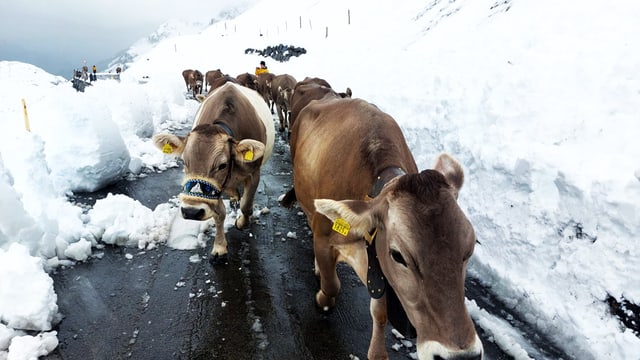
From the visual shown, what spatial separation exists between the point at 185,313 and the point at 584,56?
6671 mm

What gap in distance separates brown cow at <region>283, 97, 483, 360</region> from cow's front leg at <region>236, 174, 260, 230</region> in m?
2.00

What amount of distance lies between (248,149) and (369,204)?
2.39 m

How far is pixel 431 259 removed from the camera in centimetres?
182

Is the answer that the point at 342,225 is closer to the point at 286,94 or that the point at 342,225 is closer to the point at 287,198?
the point at 287,198

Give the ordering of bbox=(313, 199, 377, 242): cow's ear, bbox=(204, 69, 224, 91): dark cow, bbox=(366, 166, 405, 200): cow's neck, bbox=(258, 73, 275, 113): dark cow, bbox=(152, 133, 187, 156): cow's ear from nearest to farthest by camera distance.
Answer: bbox=(313, 199, 377, 242): cow's ear → bbox=(366, 166, 405, 200): cow's neck → bbox=(152, 133, 187, 156): cow's ear → bbox=(258, 73, 275, 113): dark cow → bbox=(204, 69, 224, 91): dark cow

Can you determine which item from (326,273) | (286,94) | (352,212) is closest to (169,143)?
(326,273)

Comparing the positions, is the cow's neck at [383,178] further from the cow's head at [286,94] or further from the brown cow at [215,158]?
the cow's head at [286,94]

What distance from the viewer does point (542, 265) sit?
3.68 metres

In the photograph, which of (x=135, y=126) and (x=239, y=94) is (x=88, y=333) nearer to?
(x=239, y=94)

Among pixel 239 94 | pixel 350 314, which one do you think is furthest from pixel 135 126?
pixel 350 314

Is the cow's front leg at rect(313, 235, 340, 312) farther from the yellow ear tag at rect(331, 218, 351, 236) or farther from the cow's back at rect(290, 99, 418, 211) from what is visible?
the yellow ear tag at rect(331, 218, 351, 236)

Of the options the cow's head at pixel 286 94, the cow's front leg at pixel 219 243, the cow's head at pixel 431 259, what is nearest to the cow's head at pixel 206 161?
the cow's front leg at pixel 219 243

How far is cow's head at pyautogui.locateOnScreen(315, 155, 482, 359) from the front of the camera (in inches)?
69.8

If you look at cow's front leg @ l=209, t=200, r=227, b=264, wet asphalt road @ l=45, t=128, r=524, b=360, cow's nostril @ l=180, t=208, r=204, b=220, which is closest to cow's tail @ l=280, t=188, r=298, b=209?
wet asphalt road @ l=45, t=128, r=524, b=360
